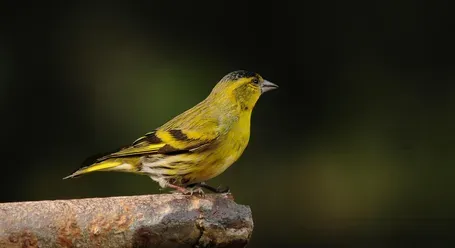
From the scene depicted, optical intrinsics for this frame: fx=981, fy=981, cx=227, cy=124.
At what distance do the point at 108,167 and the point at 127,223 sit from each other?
1.78 feet

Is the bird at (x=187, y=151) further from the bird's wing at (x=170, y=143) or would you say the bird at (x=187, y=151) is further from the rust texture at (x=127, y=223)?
the rust texture at (x=127, y=223)

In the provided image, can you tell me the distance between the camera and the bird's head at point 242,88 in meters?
2.20

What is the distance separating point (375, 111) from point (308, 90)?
0.93 ft

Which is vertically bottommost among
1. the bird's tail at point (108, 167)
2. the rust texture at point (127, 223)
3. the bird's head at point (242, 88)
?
the bird's tail at point (108, 167)

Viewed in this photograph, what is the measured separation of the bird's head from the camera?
2.20 metres

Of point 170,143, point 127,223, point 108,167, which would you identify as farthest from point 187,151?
point 127,223

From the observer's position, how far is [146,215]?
1559 millimetres

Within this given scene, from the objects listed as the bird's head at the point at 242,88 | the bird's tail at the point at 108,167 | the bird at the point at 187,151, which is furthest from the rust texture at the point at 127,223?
the bird's head at the point at 242,88

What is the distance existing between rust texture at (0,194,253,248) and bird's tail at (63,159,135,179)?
1.54 ft

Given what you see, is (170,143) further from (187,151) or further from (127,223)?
(127,223)

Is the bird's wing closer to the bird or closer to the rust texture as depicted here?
the bird

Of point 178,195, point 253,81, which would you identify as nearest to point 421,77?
point 253,81

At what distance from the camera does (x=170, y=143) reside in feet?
6.77

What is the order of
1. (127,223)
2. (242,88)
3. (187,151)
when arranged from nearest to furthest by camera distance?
(127,223) → (187,151) → (242,88)
